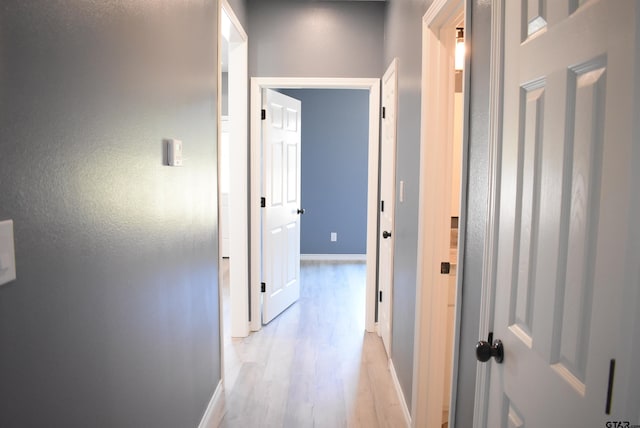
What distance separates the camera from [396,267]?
3.03 m

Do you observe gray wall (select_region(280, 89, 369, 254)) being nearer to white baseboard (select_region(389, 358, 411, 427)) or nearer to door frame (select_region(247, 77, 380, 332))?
door frame (select_region(247, 77, 380, 332))

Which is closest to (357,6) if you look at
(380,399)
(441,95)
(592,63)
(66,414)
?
(441,95)

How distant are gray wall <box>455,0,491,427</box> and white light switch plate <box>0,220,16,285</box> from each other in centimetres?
118

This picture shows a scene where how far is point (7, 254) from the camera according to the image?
0.85 meters

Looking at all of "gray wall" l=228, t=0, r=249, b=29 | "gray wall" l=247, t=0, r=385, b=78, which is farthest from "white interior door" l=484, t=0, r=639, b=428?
"gray wall" l=247, t=0, r=385, b=78

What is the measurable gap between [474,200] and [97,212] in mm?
1131

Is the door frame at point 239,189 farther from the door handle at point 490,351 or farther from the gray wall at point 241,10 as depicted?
the door handle at point 490,351

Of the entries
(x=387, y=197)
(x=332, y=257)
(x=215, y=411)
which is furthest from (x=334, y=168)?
(x=215, y=411)

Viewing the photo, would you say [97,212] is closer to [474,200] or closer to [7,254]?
[7,254]

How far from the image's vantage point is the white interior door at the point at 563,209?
0.76m

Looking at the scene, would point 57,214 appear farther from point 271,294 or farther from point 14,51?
point 271,294

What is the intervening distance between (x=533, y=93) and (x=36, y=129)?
1085 millimetres

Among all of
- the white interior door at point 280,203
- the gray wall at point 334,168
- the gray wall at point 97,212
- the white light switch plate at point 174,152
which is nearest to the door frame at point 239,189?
the white interior door at point 280,203

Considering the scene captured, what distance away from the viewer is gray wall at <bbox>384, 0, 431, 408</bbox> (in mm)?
2398
